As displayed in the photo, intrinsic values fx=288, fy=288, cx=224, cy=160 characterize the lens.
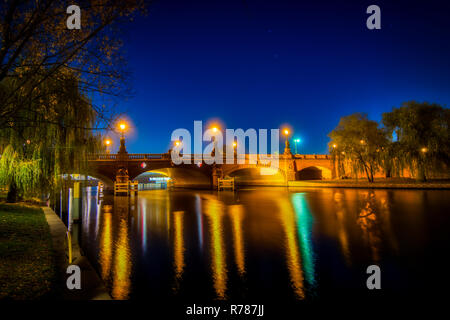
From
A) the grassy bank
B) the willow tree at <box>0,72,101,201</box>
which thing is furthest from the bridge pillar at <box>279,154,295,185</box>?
the grassy bank

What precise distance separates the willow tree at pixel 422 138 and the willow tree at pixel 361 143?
2929mm

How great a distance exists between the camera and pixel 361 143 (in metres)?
44.0

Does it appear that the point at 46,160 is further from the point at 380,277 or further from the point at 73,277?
the point at 380,277

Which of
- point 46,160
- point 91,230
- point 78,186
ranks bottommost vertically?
point 91,230

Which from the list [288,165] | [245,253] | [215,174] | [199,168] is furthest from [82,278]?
[288,165]

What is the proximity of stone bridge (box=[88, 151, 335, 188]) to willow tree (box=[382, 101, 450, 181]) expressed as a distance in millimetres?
19706

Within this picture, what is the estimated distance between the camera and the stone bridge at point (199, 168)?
4171 centimetres

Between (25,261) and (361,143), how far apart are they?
4547 centimetres

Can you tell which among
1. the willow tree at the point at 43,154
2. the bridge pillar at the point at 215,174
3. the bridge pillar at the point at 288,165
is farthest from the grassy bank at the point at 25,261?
the bridge pillar at the point at 288,165

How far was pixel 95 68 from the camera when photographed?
24.5 ft

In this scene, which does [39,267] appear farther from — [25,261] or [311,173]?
[311,173]

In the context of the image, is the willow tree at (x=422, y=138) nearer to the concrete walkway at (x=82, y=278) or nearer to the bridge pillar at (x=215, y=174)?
the bridge pillar at (x=215, y=174)
